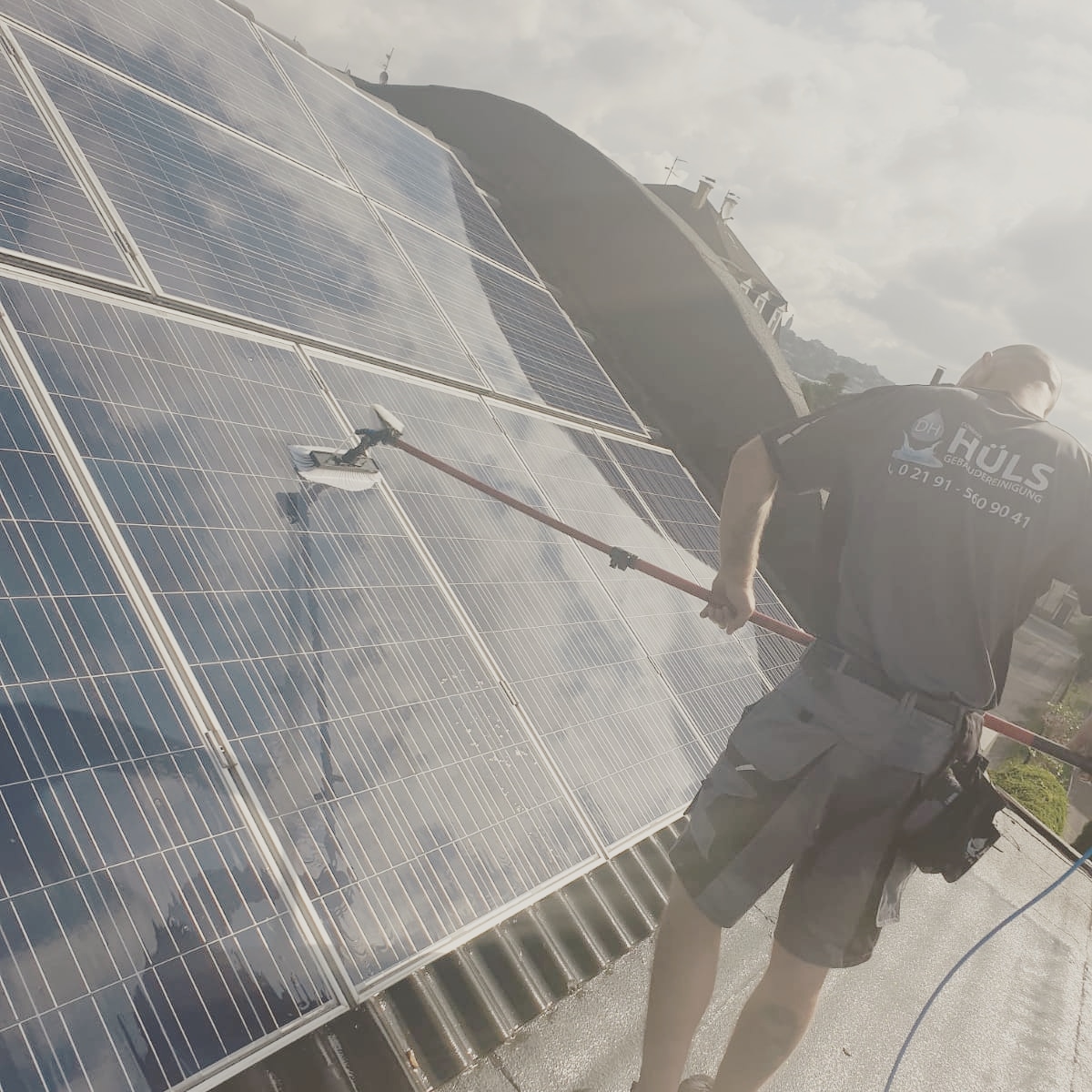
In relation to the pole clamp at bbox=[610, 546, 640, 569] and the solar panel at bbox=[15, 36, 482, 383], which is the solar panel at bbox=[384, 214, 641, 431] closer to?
the solar panel at bbox=[15, 36, 482, 383]

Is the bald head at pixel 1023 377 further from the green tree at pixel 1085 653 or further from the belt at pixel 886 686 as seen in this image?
the green tree at pixel 1085 653

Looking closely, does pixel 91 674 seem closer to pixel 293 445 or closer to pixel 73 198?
pixel 293 445

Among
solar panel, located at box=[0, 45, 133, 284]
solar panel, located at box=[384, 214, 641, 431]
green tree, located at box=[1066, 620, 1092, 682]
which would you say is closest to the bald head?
solar panel, located at box=[0, 45, 133, 284]

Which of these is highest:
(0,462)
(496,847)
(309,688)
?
(0,462)

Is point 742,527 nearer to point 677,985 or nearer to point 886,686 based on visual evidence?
point 886,686

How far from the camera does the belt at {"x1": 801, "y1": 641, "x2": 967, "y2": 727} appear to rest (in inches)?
125

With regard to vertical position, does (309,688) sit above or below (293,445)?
below

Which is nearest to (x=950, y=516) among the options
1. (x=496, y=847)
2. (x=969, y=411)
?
(x=969, y=411)

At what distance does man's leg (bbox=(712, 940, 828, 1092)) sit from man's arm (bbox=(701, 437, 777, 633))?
139 cm

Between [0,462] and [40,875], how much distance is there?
6.69ft

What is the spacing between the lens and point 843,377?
7019 cm

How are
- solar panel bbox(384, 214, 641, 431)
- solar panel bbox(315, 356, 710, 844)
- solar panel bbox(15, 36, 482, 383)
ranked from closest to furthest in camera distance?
solar panel bbox(315, 356, 710, 844) < solar panel bbox(15, 36, 482, 383) < solar panel bbox(384, 214, 641, 431)

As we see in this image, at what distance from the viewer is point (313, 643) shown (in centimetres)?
493

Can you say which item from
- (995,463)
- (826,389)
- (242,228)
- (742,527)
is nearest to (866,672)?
(742,527)
